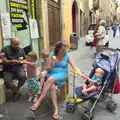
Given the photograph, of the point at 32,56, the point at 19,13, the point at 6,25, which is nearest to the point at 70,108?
the point at 32,56

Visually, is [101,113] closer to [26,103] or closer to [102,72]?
[102,72]

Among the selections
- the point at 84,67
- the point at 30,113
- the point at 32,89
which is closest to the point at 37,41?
the point at 84,67

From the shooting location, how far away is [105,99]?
192 inches

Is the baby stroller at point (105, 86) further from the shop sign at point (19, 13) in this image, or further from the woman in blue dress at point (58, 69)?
the shop sign at point (19, 13)

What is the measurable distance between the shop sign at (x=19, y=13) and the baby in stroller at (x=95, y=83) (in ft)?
12.7

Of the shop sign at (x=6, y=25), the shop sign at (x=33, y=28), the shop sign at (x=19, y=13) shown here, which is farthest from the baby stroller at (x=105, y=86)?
the shop sign at (x=33, y=28)

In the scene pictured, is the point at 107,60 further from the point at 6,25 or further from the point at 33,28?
the point at 33,28

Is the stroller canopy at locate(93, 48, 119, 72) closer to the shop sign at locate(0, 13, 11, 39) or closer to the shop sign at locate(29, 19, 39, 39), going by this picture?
the shop sign at locate(0, 13, 11, 39)

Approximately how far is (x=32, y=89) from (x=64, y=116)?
1040 millimetres

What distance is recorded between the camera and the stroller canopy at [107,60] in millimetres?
4547

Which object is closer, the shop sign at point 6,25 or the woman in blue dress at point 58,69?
the woman in blue dress at point 58,69

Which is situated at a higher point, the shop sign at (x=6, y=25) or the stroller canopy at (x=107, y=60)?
the shop sign at (x=6, y=25)

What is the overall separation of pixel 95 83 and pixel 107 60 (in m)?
0.58

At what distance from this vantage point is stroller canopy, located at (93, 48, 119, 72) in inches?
179
